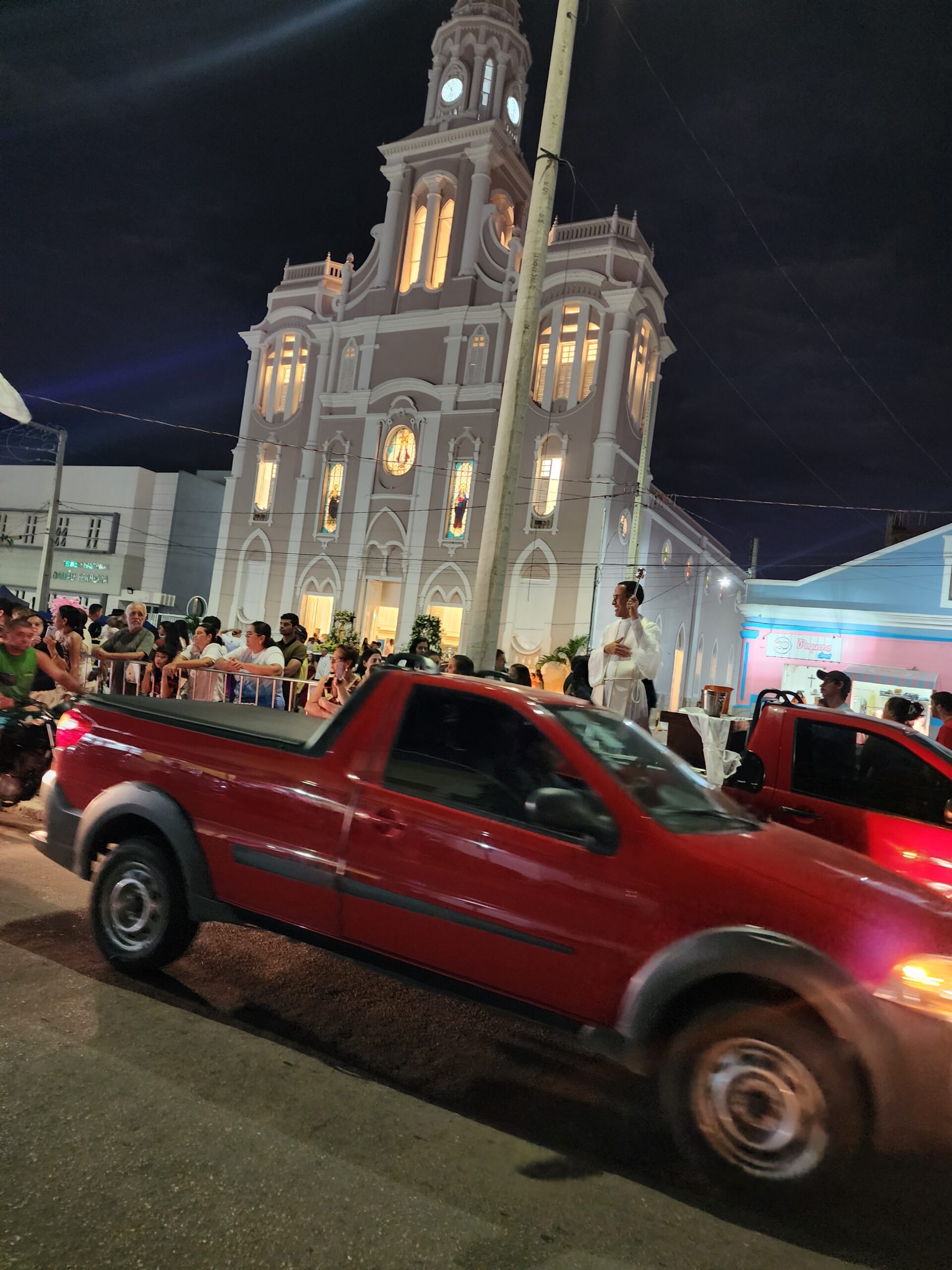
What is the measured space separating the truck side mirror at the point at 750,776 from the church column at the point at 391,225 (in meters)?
32.7

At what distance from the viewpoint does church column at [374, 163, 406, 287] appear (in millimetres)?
33562

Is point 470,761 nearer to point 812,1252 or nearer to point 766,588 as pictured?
point 812,1252

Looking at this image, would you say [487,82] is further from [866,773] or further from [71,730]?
[71,730]

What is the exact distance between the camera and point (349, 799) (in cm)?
367

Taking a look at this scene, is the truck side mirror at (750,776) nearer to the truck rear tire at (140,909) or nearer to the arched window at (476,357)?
the truck rear tire at (140,909)

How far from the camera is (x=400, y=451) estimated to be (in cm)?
3238

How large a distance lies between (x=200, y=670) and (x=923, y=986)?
818 cm

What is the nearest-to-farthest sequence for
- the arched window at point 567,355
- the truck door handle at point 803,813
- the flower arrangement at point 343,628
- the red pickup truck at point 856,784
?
the red pickup truck at point 856,784 < the truck door handle at point 803,813 < the flower arrangement at point 343,628 < the arched window at point 567,355

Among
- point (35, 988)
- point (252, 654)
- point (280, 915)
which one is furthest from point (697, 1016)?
point (252, 654)

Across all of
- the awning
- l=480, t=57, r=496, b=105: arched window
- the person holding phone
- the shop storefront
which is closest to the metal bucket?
the person holding phone

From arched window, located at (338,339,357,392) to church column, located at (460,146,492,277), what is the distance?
18.1ft

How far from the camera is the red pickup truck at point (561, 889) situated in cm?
271

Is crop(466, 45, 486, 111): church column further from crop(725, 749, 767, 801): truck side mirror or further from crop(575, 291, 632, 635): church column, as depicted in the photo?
crop(725, 749, 767, 801): truck side mirror

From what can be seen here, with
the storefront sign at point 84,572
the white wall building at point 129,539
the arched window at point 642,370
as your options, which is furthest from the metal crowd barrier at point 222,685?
the storefront sign at point 84,572
